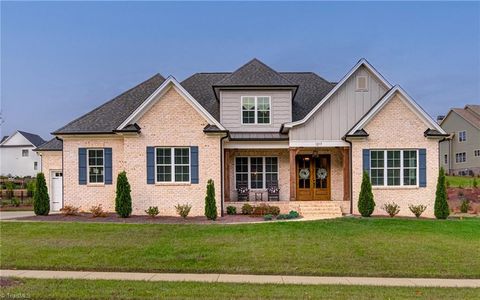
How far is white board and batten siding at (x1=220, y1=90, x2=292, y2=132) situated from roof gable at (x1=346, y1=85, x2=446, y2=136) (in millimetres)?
3793

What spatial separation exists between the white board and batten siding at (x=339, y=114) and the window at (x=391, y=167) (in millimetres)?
2028

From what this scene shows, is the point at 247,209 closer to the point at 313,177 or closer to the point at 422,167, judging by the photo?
the point at 313,177

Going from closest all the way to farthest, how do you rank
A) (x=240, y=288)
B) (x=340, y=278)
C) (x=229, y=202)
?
(x=240, y=288), (x=340, y=278), (x=229, y=202)

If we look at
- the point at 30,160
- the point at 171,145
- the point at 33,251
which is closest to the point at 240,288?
the point at 33,251

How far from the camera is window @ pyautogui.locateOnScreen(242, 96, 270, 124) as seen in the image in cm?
2139

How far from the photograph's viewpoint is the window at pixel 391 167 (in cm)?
1923

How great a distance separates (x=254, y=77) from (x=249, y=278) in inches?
561

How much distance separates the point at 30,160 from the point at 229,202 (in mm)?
52063

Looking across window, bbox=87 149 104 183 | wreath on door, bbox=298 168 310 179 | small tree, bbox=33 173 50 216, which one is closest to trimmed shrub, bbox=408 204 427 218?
→ wreath on door, bbox=298 168 310 179

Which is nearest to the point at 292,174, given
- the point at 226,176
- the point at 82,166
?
the point at 226,176

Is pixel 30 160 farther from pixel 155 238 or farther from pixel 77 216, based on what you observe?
pixel 155 238

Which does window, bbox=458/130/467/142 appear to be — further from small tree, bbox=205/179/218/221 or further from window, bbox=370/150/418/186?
small tree, bbox=205/179/218/221

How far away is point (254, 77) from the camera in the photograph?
21453 mm

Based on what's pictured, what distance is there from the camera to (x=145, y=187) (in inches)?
739
